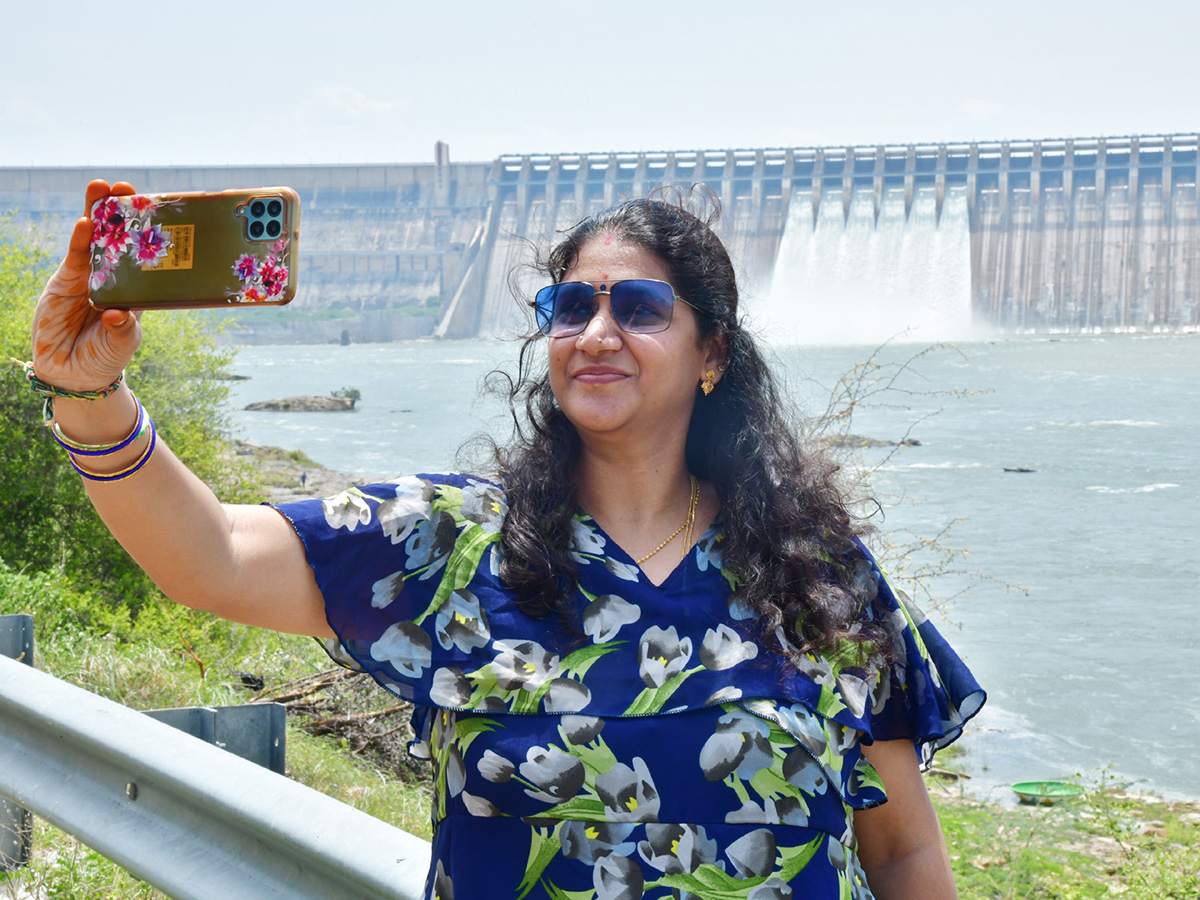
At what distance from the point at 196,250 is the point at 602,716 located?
0.54 meters

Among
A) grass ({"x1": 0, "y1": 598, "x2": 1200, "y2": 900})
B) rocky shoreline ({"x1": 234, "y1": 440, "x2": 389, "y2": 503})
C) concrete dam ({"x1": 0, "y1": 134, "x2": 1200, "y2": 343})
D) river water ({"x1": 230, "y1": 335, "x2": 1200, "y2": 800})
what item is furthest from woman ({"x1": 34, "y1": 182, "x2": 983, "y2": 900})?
concrete dam ({"x1": 0, "y1": 134, "x2": 1200, "y2": 343})

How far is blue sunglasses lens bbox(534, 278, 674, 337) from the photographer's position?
1259mm

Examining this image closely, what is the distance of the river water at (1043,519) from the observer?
234 inches

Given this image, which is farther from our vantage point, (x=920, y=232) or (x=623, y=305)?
(x=920, y=232)

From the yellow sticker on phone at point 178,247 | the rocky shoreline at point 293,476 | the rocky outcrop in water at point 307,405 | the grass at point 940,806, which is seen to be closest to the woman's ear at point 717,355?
the yellow sticker on phone at point 178,247

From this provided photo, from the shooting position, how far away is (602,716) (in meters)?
1.06

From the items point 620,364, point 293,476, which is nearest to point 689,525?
point 620,364

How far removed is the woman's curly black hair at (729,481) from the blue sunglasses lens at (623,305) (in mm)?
45

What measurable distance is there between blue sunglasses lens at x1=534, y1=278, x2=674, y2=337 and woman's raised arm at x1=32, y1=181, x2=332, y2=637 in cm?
37

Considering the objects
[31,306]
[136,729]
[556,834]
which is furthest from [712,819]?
[31,306]

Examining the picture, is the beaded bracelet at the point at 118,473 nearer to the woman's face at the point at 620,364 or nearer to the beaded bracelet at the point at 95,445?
the beaded bracelet at the point at 95,445

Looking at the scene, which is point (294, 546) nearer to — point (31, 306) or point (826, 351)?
point (31, 306)

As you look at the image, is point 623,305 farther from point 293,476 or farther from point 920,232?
point 920,232

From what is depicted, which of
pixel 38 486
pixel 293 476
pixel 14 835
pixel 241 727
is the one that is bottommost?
pixel 293 476
